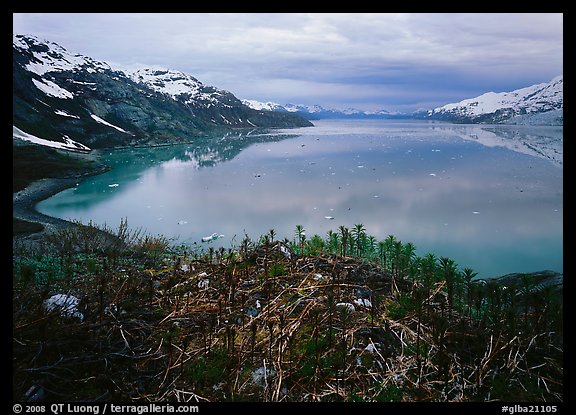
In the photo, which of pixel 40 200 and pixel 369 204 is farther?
pixel 40 200

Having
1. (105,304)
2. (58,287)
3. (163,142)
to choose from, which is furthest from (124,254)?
(163,142)

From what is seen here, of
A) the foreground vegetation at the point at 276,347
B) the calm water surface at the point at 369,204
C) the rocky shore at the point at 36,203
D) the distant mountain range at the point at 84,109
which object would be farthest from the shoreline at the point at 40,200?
the distant mountain range at the point at 84,109

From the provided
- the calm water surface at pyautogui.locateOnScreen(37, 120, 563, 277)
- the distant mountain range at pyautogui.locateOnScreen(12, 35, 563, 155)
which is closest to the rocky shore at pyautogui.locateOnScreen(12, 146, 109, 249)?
the calm water surface at pyautogui.locateOnScreen(37, 120, 563, 277)

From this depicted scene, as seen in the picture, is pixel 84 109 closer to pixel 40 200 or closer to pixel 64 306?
pixel 40 200

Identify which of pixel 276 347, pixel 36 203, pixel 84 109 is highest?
pixel 84 109

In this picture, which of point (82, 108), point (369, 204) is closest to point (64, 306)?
point (369, 204)

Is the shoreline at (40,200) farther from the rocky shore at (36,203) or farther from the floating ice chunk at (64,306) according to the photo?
the floating ice chunk at (64,306)

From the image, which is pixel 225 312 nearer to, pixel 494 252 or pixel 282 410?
pixel 282 410

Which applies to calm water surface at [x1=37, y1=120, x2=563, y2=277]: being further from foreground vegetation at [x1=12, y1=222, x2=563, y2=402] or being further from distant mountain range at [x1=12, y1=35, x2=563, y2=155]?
distant mountain range at [x1=12, y1=35, x2=563, y2=155]
